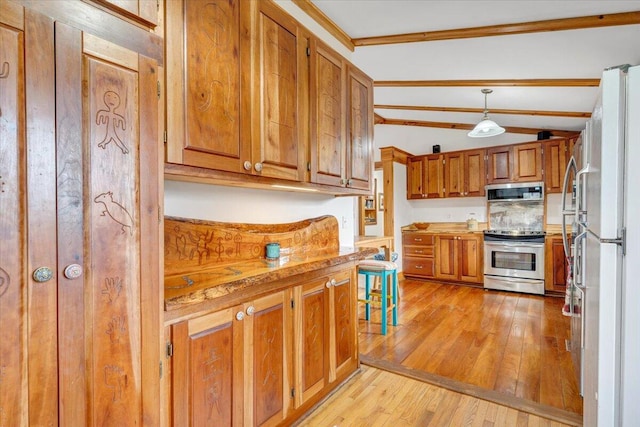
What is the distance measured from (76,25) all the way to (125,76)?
14 centimetres

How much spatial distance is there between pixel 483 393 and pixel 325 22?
293 cm

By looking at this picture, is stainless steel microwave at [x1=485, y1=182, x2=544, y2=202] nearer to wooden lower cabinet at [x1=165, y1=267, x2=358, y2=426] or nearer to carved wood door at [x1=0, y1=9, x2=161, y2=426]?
wooden lower cabinet at [x1=165, y1=267, x2=358, y2=426]

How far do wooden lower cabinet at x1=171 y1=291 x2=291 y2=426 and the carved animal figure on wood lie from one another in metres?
0.46

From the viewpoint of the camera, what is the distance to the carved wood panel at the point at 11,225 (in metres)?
0.66

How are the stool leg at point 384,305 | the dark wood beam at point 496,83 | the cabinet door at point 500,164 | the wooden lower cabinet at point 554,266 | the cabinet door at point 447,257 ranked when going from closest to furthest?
the dark wood beam at point 496,83 → the stool leg at point 384,305 → the wooden lower cabinet at point 554,266 → the cabinet door at point 500,164 → the cabinet door at point 447,257

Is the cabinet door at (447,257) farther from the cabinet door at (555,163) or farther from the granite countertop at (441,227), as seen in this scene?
the cabinet door at (555,163)

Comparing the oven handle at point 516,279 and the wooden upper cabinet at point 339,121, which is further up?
the wooden upper cabinet at point 339,121

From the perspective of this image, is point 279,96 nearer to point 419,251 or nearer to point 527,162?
point 419,251

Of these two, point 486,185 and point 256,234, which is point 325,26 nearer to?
point 256,234

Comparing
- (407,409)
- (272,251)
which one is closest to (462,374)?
(407,409)

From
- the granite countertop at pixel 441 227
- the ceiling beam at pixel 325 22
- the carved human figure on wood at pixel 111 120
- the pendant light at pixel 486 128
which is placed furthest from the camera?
the granite countertop at pixel 441 227

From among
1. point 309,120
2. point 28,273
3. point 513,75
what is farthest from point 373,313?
point 28,273

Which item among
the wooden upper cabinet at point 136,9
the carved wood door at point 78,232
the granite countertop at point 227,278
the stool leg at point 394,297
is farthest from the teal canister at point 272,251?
the stool leg at point 394,297

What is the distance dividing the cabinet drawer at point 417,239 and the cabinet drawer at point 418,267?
30 centimetres
